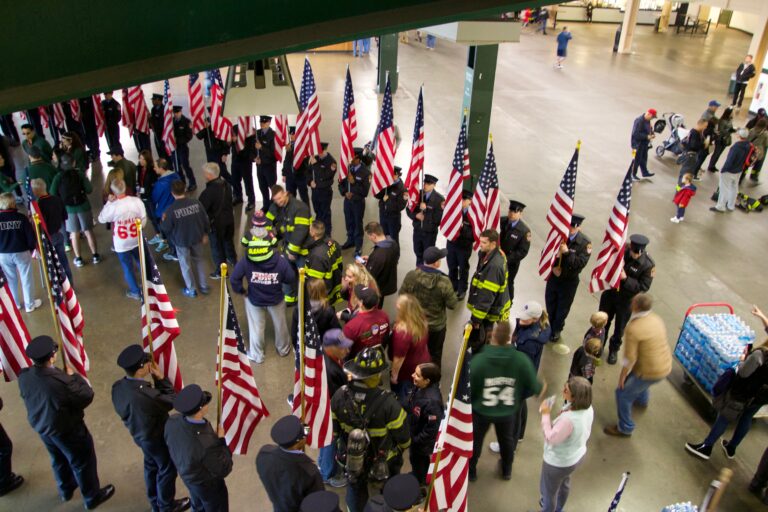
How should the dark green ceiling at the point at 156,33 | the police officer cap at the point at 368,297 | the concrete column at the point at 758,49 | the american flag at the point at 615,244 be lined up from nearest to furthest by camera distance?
the dark green ceiling at the point at 156,33
the police officer cap at the point at 368,297
the american flag at the point at 615,244
the concrete column at the point at 758,49

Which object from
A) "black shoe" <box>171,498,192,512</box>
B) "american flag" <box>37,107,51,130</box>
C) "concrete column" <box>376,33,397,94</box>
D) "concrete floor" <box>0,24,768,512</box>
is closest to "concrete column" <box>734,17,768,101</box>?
"concrete floor" <box>0,24,768,512</box>

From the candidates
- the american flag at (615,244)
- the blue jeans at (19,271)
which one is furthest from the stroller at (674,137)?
the blue jeans at (19,271)

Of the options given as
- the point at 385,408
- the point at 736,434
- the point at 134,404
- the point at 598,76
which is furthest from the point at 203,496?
the point at 598,76

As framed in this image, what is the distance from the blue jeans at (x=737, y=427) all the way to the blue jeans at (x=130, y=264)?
24.8 feet

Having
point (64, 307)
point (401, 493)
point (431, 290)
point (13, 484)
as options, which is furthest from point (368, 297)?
point (13, 484)

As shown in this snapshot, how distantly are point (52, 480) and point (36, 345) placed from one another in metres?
1.75

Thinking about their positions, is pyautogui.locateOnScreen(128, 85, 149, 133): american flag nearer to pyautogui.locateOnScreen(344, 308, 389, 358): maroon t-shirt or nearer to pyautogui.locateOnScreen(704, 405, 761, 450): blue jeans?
pyautogui.locateOnScreen(344, 308, 389, 358): maroon t-shirt

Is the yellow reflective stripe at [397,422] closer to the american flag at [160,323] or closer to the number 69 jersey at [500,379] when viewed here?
the number 69 jersey at [500,379]

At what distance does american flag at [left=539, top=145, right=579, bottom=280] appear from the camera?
750 cm

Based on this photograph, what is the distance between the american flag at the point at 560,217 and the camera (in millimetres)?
7500

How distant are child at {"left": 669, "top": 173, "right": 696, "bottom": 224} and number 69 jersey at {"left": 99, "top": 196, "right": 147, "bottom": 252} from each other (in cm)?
989

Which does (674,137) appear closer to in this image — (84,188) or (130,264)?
(130,264)

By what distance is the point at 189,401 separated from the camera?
4426 mm

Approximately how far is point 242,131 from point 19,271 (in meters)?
4.50
